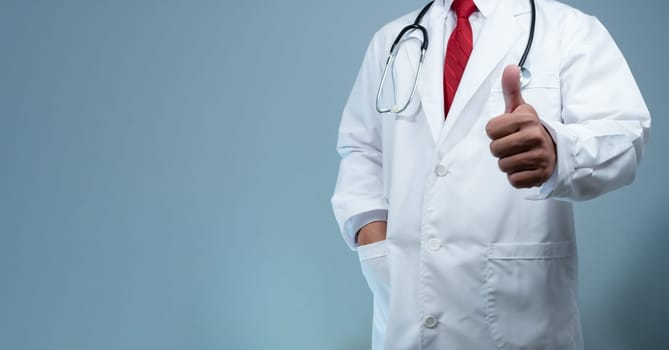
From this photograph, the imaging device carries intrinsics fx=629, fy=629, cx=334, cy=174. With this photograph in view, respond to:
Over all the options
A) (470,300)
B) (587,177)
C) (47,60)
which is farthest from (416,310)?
(47,60)

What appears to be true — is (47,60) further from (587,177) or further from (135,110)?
(587,177)

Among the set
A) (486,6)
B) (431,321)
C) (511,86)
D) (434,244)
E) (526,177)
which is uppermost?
(486,6)

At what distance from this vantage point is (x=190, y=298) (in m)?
1.48

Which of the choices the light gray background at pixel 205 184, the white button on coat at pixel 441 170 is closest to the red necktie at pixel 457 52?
the white button on coat at pixel 441 170

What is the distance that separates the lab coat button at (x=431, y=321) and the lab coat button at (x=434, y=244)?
10cm

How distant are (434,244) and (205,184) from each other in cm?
71

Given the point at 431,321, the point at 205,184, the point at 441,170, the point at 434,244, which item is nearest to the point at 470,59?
the point at 441,170

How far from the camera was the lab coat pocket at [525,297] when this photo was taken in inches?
36.7

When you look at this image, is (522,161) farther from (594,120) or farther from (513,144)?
(594,120)

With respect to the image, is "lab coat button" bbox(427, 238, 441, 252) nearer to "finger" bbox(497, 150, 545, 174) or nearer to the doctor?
the doctor

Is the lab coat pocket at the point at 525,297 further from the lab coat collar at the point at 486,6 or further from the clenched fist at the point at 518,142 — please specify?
Result: the lab coat collar at the point at 486,6

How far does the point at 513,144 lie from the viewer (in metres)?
0.74

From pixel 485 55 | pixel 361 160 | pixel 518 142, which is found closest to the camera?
pixel 518 142

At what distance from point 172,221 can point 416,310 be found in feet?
2.39
